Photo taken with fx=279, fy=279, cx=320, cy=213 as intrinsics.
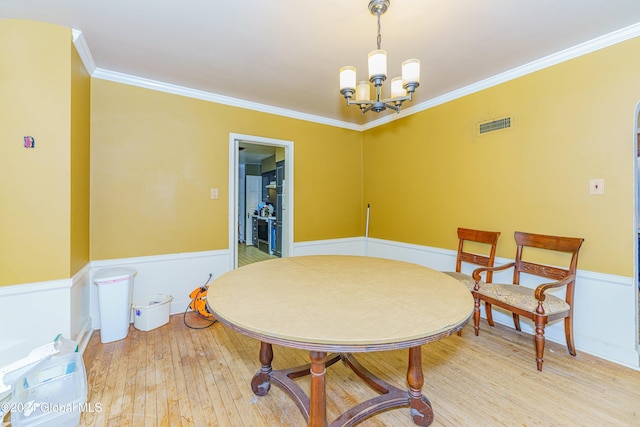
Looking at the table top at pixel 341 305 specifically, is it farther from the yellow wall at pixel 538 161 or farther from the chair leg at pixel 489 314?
the yellow wall at pixel 538 161

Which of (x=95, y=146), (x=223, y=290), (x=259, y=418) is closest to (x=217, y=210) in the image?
(x=95, y=146)

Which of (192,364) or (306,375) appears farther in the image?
(192,364)

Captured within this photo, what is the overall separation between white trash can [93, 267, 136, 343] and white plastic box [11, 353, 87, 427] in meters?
0.74

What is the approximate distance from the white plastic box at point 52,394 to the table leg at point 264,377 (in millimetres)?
970

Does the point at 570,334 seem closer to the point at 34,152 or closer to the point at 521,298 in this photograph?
the point at 521,298

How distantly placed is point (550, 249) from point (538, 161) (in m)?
0.80

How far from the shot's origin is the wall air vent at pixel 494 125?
275 centimetres

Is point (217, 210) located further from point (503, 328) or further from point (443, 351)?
point (503, 328)

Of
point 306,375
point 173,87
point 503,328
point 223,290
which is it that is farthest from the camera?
point 173,87

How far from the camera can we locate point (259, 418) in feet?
5.28

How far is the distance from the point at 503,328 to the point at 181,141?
3874 mm

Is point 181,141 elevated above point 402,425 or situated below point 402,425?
above

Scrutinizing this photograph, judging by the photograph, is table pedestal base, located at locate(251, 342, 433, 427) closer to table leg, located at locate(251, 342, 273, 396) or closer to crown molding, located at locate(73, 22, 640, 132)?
table leg, located at locate(251, 342, 273, 396)

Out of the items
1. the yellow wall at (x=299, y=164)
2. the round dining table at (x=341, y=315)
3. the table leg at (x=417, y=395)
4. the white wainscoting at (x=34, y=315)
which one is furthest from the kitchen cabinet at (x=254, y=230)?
the table leg at (x=417, y=395)
